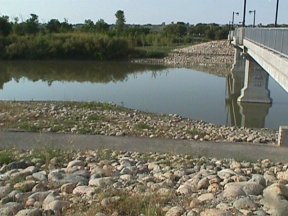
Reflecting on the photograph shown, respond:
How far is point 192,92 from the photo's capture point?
3788 centimetres

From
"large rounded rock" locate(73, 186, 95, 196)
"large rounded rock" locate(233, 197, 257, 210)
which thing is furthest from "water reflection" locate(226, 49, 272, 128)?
"large rounded rock" locate(233, 197, 257, 210)

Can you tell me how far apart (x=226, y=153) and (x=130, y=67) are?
49756mm

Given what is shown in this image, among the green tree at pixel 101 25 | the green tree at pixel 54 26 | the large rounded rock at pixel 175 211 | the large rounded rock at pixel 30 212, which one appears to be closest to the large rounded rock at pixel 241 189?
the large rounded rock at pixel 175 211

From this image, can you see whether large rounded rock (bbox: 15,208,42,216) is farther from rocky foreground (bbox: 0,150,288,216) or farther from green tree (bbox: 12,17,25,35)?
green tree (bbox: 12,17,25,35)

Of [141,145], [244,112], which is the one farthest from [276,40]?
[244,112]

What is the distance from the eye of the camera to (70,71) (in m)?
53.9

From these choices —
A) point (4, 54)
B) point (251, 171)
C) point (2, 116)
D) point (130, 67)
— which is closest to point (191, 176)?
point (251, 171)

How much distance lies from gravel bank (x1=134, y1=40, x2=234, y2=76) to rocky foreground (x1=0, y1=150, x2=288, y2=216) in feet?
153

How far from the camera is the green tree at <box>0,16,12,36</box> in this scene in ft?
237

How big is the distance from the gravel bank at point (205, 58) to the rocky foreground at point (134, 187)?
46.6 meters

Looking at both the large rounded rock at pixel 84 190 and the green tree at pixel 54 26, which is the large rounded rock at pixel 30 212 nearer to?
the large rounded rock at pixel 84 190

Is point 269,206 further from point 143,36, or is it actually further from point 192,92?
point 143,36

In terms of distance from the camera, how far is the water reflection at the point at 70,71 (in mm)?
46750

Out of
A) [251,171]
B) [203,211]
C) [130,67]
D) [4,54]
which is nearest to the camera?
[203,211]
